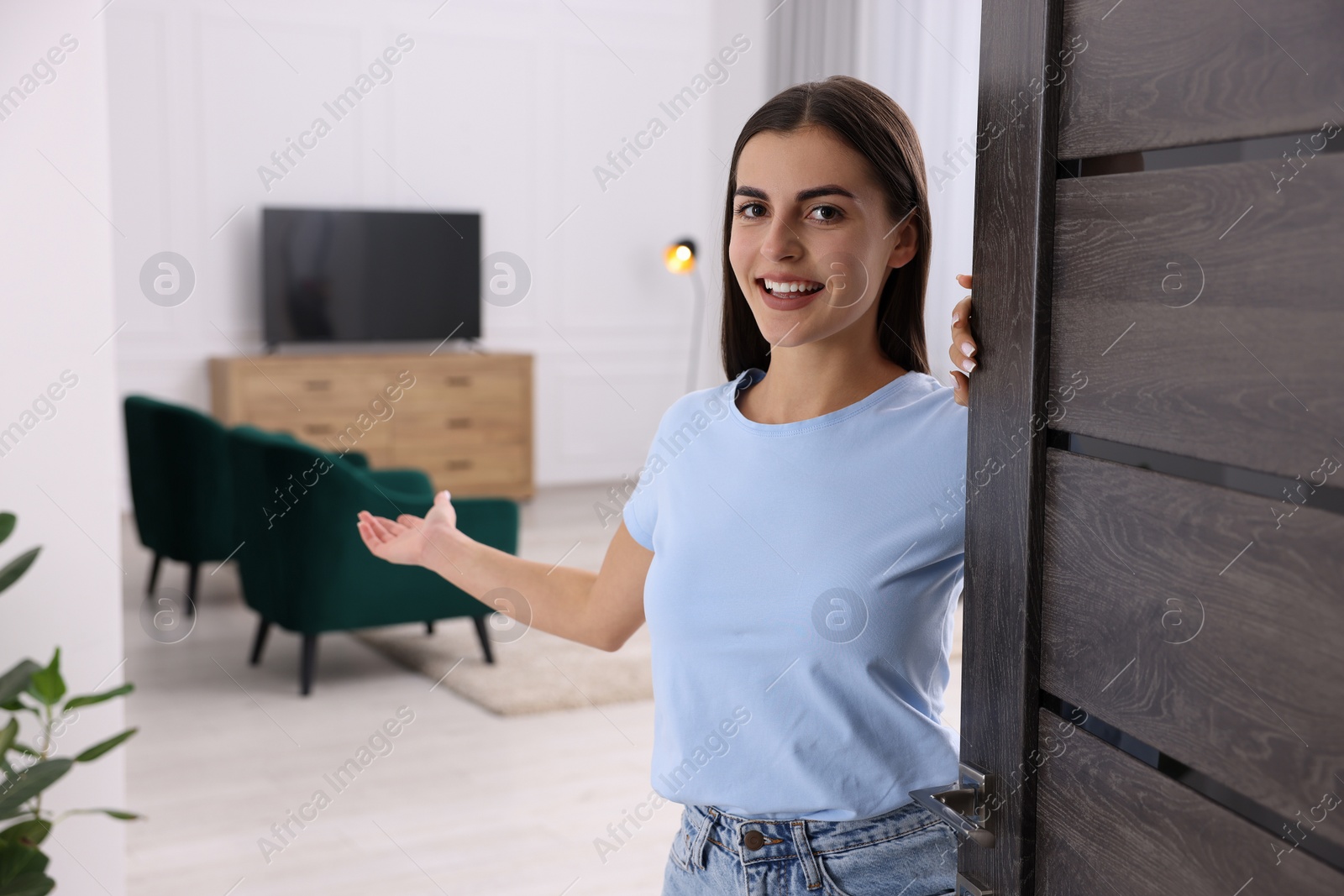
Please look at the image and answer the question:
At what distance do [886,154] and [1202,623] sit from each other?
0.53m

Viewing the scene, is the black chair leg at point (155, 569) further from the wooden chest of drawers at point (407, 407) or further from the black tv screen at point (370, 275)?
the black tv screen at point (370, 275)

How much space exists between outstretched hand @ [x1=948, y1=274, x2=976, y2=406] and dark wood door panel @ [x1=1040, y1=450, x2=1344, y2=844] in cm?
12

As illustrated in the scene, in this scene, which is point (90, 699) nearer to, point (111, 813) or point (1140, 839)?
point (111, 813)

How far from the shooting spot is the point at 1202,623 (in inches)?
28.8

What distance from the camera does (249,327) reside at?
674 cm

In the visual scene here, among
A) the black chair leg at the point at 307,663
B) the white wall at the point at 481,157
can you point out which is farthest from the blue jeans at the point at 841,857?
the white wall at the point at 481,157

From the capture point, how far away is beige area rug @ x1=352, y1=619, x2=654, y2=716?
3801 mm

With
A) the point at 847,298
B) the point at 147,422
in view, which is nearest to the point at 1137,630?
the point at 847,298

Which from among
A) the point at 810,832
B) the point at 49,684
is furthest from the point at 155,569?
the point at 810,832

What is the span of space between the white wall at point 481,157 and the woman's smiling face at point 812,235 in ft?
14.9

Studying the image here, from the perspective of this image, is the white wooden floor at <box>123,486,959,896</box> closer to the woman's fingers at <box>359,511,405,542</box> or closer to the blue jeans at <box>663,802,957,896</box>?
the woman's fingers at <box>359,511,405,542</box>

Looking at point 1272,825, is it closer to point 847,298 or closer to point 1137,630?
point 1137,630

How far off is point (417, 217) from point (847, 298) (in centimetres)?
616

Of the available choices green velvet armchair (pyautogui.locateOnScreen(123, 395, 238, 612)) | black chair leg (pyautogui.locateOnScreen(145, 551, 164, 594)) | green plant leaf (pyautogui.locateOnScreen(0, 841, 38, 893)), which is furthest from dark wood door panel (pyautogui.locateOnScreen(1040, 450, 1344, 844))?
black chair leg (pyautogui.locateOnScreen(145, 551, 164, 594))
